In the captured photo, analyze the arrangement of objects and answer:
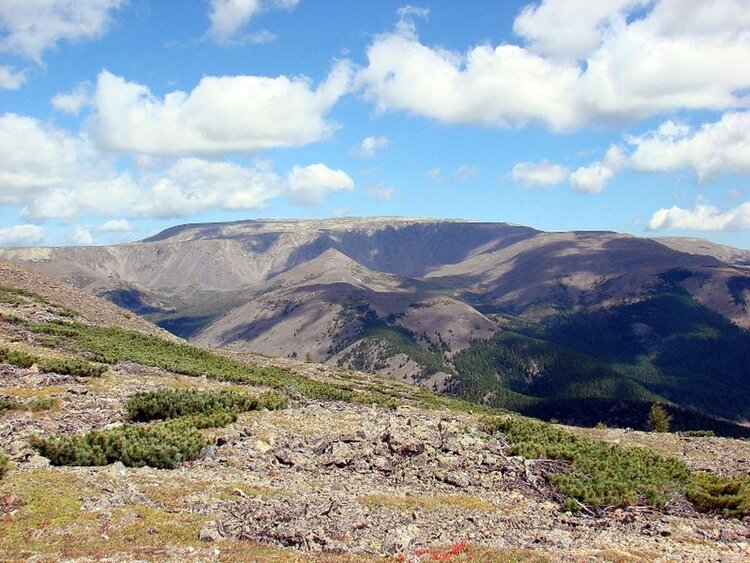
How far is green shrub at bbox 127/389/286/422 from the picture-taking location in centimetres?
3999

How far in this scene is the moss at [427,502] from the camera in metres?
27.3

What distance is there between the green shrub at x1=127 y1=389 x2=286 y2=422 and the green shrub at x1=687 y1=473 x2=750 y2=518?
2934 cm

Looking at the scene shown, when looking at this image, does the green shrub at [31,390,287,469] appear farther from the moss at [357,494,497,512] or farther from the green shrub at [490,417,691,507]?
the green shrub at [490,417,691,507]

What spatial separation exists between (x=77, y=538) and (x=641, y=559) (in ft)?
70.9

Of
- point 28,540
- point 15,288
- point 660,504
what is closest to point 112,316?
point 15,288

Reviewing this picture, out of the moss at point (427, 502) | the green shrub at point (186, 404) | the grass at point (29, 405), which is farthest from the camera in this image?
the green shrub at point (186, 404)

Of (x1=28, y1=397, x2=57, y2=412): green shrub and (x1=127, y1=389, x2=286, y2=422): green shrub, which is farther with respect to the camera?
(x1=127, y1=389, x2=286, y2=422): green shrub

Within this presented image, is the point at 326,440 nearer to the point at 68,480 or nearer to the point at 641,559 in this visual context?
the point at 68,480

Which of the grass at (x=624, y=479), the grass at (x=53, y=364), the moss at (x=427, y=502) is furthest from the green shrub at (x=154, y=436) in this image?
the grass at (x=624, y=479)

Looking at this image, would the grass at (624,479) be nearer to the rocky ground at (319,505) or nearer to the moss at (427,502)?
the rocky ground at (319,505)

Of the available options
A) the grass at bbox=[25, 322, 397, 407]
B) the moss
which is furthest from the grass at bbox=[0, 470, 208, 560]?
the grass at bbox=[25, 322, 397, 407]

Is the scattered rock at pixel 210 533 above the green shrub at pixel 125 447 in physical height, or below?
below

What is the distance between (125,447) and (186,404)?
38.9ft

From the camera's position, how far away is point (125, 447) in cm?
3033
